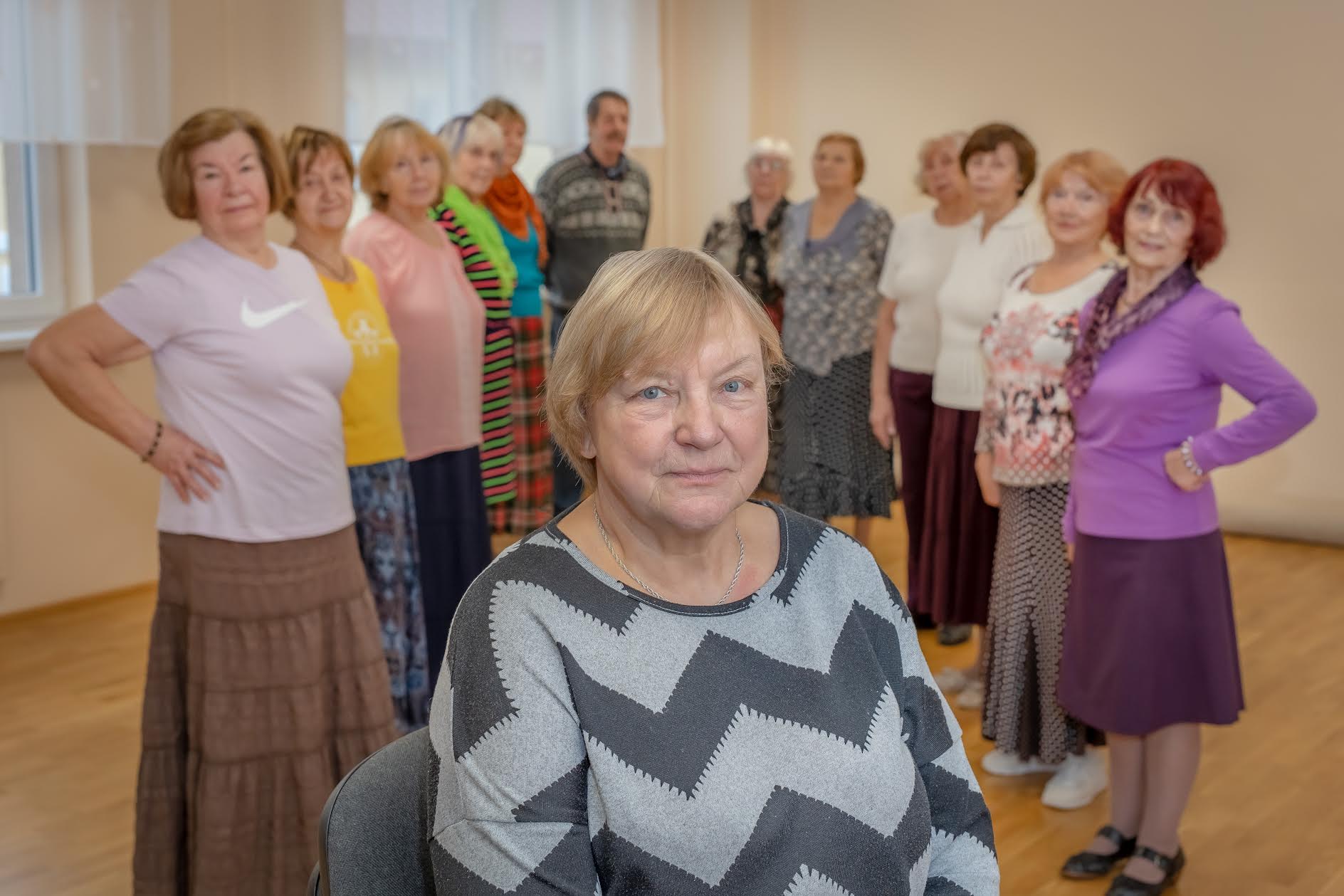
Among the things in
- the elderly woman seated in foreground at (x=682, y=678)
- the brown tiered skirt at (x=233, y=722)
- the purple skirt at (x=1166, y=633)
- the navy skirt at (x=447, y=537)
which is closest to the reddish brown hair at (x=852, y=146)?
the navy skirt at (x=447, y=537)

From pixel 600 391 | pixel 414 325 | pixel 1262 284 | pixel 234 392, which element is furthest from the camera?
pixel 1262 284

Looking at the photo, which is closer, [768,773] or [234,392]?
[768,773]

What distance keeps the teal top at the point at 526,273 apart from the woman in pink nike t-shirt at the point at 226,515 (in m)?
2.40

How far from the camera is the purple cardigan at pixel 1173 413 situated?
9.09 feet

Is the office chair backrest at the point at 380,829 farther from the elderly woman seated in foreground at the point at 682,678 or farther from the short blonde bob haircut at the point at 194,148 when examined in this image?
the short blonde bob haircut at the point at 194,148

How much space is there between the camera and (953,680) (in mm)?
4223

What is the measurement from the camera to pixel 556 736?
1.36m

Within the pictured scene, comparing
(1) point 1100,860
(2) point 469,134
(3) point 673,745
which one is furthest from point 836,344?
(3) point 673,745

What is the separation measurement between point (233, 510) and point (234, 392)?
22cm

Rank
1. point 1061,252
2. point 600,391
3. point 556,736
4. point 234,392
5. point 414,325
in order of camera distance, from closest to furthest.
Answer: point 556,736 < point 600,391 < point 234,392 < point 1061,252 < point 414,325

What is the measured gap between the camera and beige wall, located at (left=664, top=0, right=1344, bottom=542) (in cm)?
594

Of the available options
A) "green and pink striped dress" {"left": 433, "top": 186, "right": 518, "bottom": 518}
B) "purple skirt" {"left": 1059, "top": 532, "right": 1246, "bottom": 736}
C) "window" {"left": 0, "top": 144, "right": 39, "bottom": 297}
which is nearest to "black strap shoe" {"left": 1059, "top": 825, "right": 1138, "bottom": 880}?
"purple skirt" {"left": 1059, "top": 532, "right": 1246, "bottom": 736}

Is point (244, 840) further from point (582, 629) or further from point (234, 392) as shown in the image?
point (582, 629)

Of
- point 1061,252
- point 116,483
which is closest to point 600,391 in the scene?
point 1061,252
